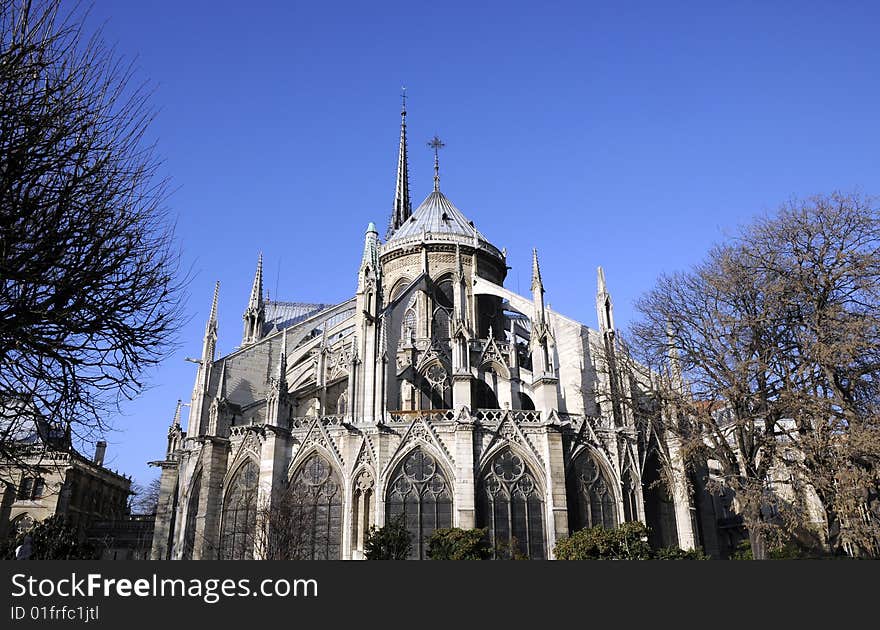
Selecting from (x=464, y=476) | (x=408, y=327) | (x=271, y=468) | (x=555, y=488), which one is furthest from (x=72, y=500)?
(x=555, y=488)

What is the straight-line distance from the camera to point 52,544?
24.7 m

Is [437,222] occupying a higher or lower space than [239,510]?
higher

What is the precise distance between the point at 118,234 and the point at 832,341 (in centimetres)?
1649

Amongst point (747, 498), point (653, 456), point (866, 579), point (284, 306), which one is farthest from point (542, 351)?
point (284, 306)

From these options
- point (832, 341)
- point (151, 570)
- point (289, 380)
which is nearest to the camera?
point (151, 570)

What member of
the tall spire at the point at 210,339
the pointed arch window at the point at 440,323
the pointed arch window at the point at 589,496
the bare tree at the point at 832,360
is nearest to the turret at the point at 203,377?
the tall spire at the point at 210,339

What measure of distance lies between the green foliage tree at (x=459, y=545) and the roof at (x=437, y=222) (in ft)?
75.4

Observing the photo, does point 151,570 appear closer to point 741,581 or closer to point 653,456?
point 741,581

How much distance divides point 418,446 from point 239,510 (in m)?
8.49

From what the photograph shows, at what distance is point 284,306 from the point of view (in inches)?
2776

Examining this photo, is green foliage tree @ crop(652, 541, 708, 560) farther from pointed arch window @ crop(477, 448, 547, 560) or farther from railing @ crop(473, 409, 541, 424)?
railing @ crop(473, 409, 541, 424)

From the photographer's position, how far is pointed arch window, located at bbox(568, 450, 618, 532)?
86.6 feet

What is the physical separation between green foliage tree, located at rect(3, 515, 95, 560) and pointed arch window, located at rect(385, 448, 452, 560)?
1215 cm

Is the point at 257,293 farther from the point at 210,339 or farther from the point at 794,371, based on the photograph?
the point at 794,371
